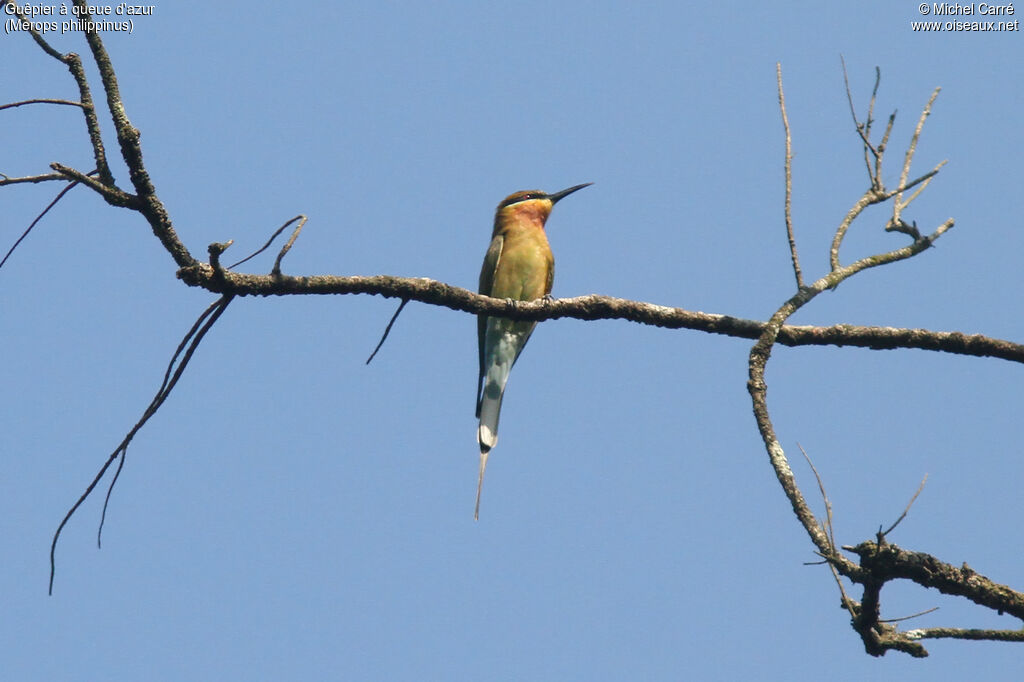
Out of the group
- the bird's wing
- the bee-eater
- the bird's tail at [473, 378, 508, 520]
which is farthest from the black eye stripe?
the bird's tail at [473, 378, 508, 520]

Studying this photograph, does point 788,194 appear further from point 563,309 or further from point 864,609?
point 864,609

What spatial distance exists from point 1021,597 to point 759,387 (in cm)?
89

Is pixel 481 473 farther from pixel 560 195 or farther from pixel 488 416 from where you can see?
pixel 560 195

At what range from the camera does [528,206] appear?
22.4 feet

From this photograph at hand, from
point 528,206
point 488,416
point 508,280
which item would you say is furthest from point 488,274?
point 488,416

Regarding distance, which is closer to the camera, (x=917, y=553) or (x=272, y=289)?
(x=917, y=553)

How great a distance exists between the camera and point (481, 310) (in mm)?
3260

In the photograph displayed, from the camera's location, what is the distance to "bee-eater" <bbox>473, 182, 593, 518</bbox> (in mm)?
5614

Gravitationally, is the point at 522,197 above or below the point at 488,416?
above

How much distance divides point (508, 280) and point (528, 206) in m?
0.82

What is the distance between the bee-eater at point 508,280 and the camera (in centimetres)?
561

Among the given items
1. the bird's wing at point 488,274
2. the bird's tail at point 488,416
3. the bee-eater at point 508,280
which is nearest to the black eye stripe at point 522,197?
the bee-eater at point 508,280

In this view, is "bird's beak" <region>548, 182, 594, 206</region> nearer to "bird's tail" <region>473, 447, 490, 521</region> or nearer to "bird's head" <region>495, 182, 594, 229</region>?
"bird's head" <region>495, 182, 594, 229</region>

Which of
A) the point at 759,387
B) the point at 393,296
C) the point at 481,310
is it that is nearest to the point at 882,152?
the point at 759,387
